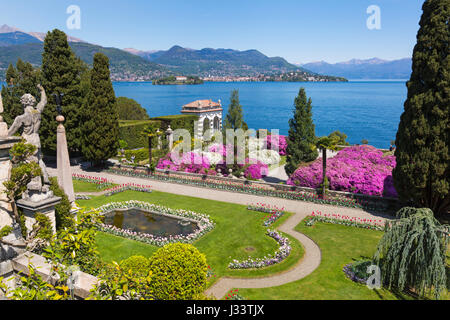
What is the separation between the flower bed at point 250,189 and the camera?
2242cm

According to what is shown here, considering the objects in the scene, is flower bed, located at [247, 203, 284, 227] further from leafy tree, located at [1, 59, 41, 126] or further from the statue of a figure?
leafy tree, located at [1, 59, 41, 126]

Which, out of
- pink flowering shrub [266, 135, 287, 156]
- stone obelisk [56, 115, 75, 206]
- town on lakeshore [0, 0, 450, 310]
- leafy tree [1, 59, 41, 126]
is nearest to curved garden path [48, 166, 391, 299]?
town on lakeshore [0, 0, 450, 310]

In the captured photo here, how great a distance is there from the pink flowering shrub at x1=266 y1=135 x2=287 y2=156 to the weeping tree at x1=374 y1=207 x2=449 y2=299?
28457mm

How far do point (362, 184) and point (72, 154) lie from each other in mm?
29385

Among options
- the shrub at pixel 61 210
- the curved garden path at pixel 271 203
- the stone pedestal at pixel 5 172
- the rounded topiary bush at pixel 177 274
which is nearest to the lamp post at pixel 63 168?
the shrub at pixel 61 210

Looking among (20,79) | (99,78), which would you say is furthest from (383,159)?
(20,79)

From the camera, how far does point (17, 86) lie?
36.2 metres

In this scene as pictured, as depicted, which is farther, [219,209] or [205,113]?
[205,113]

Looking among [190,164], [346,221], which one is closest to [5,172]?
[346,221]

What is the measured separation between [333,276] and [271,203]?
32.7ft

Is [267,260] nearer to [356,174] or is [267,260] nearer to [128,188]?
[356,174]

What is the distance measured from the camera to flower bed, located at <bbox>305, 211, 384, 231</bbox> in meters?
18.8

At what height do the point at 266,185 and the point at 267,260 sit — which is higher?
the point at 266,185
